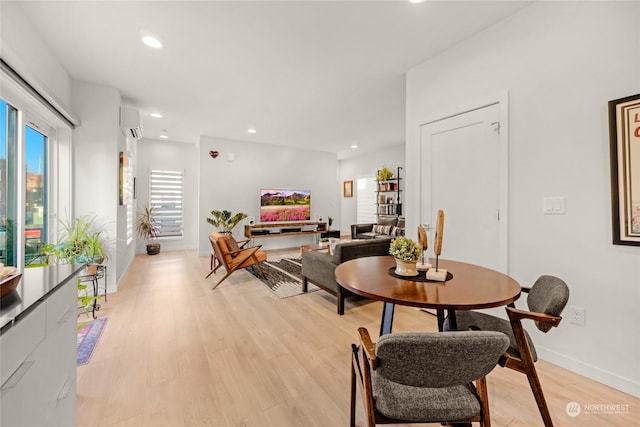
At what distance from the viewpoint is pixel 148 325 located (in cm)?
252

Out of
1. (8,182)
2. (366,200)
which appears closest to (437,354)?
(8,182)

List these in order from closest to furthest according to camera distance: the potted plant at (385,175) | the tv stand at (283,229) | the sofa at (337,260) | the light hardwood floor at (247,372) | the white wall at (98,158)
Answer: the light hardwood floor at (247,372), the sofa at (337,260), the white wall at (98,158), the tv stand at (283,229), the potted plant at (385,175)

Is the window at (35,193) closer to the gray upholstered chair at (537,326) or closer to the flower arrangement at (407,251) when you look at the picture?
the flower arrangement at (407,251)

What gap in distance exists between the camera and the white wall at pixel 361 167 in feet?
22.8

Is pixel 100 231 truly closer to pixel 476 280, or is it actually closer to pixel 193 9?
pixel 193 9

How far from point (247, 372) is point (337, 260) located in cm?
142

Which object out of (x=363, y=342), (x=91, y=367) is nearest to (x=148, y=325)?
(x=91, y=367)

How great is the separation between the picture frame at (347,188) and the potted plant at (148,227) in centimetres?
549

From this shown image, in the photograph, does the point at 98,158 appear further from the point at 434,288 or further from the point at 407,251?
the point at 434,288

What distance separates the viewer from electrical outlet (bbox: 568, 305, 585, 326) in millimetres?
1803

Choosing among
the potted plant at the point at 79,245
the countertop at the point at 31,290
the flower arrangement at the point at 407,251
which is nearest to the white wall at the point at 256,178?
the potted plant at the point at 79,245

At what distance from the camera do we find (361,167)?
815 centimetres

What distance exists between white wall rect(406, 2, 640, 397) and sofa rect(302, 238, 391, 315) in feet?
4.36

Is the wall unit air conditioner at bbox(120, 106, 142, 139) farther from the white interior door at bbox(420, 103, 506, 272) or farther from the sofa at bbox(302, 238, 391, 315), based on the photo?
the white interior door at bbox(420, 103, 506, 272)
